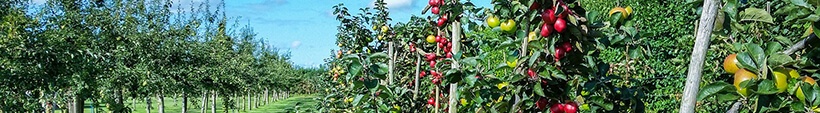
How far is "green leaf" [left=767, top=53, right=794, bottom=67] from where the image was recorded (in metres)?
1.05

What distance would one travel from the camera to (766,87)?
1027 millimetres

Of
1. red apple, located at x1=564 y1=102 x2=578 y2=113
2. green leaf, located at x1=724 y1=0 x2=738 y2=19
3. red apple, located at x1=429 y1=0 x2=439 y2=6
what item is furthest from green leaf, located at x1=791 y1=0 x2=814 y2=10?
red apple, located at x1=429 y1=0 x2=439 y2=6

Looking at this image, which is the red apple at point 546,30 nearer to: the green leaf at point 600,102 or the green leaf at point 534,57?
the green leaf at point 534,57

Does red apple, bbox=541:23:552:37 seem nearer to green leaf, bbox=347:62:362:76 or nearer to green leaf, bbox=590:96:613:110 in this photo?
green leaf, bbox=590:96:613:110

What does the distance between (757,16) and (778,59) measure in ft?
0.29

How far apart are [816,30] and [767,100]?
13 centimetres

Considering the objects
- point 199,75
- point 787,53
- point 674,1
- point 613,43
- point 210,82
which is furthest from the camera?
point 210,82

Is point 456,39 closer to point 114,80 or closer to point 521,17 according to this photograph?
point 521,17

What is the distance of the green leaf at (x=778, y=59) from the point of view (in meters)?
1.05

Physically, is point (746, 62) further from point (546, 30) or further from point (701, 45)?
point (546, 30)

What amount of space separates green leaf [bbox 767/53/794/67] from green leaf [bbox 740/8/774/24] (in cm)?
6

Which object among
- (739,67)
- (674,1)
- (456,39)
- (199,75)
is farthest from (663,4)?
(199,75)

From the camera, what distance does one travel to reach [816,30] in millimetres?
997

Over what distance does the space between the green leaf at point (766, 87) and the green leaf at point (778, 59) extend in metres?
0.04
